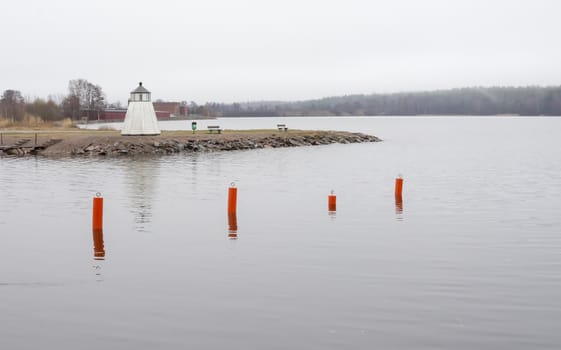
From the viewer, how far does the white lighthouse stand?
65.7 metres

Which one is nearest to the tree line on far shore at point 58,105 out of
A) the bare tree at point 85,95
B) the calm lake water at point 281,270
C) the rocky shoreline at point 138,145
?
the bare tree at point 85,95

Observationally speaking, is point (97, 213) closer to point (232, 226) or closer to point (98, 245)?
point (98, 245)

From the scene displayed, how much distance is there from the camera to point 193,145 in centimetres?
7038

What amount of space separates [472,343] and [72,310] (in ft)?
25.0

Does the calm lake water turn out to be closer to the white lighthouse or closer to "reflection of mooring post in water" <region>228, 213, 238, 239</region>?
"reflection of mooring post in water" <region>228, 213, 238, 239</region>

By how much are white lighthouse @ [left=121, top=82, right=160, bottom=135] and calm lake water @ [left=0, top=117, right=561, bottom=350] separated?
103ft

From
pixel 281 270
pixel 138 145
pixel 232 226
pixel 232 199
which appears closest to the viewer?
pixel 281 270

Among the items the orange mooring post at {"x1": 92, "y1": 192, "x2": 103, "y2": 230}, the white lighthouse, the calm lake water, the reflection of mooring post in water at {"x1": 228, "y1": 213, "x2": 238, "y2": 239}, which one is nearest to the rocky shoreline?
the white lighthouse

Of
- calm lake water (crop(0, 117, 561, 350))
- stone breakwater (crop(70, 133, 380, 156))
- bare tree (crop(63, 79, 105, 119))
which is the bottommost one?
calm lake water (crop(0, 117, 561, 350))

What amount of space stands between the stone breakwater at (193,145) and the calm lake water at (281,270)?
29.4 m

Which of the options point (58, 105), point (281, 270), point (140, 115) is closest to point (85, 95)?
point (58, 105)

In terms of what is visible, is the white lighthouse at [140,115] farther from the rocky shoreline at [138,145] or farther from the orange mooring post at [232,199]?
the orange mooring post at [232,199]

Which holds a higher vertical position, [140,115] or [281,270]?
[140,115]

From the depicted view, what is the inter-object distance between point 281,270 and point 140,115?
180 ft
